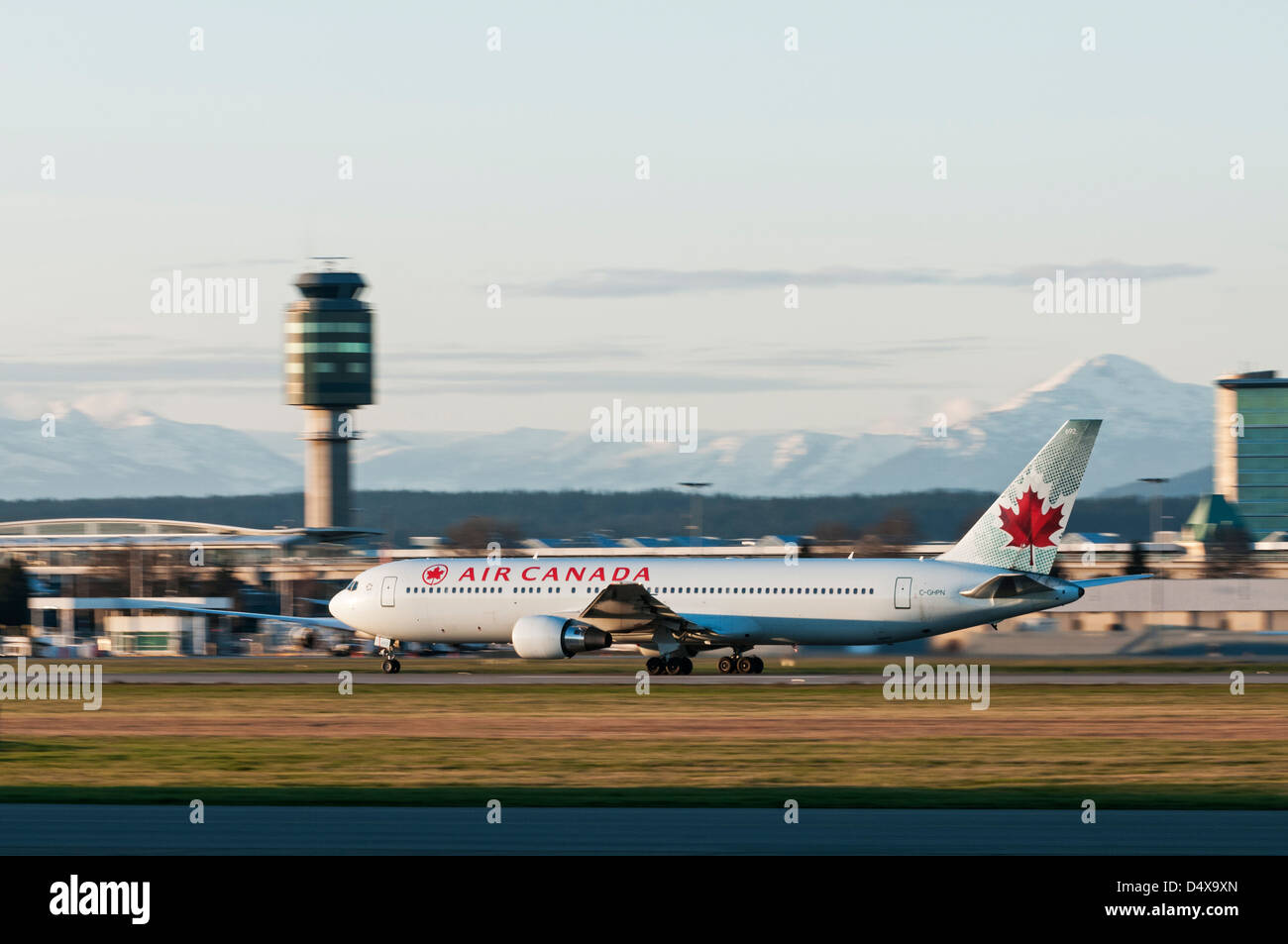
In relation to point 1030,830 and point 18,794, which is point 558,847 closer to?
point 1030,830

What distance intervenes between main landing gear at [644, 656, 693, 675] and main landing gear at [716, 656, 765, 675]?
42.8 inches

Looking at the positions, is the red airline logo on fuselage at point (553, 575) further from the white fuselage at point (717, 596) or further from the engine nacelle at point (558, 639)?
the engine nacelle at point (558, 639)

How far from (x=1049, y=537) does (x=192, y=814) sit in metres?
33.4

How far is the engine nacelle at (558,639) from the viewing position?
168 feet

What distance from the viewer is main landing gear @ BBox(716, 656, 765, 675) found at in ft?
170

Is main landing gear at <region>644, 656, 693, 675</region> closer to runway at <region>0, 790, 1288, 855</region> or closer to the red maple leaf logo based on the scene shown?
the red maple leaf logo

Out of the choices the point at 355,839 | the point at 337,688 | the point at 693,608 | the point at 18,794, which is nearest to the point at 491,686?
the point at 337,688

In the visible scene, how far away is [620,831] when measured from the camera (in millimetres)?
18156

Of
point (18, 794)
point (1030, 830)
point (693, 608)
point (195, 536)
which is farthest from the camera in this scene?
point (195, 536)

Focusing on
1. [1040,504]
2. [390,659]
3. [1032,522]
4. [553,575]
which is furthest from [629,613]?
[1040,504]

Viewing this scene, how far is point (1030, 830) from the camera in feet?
59.8

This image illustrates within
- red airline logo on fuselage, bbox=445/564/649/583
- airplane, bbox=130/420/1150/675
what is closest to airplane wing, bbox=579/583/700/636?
airplane, bbox=130/420/1150/675
